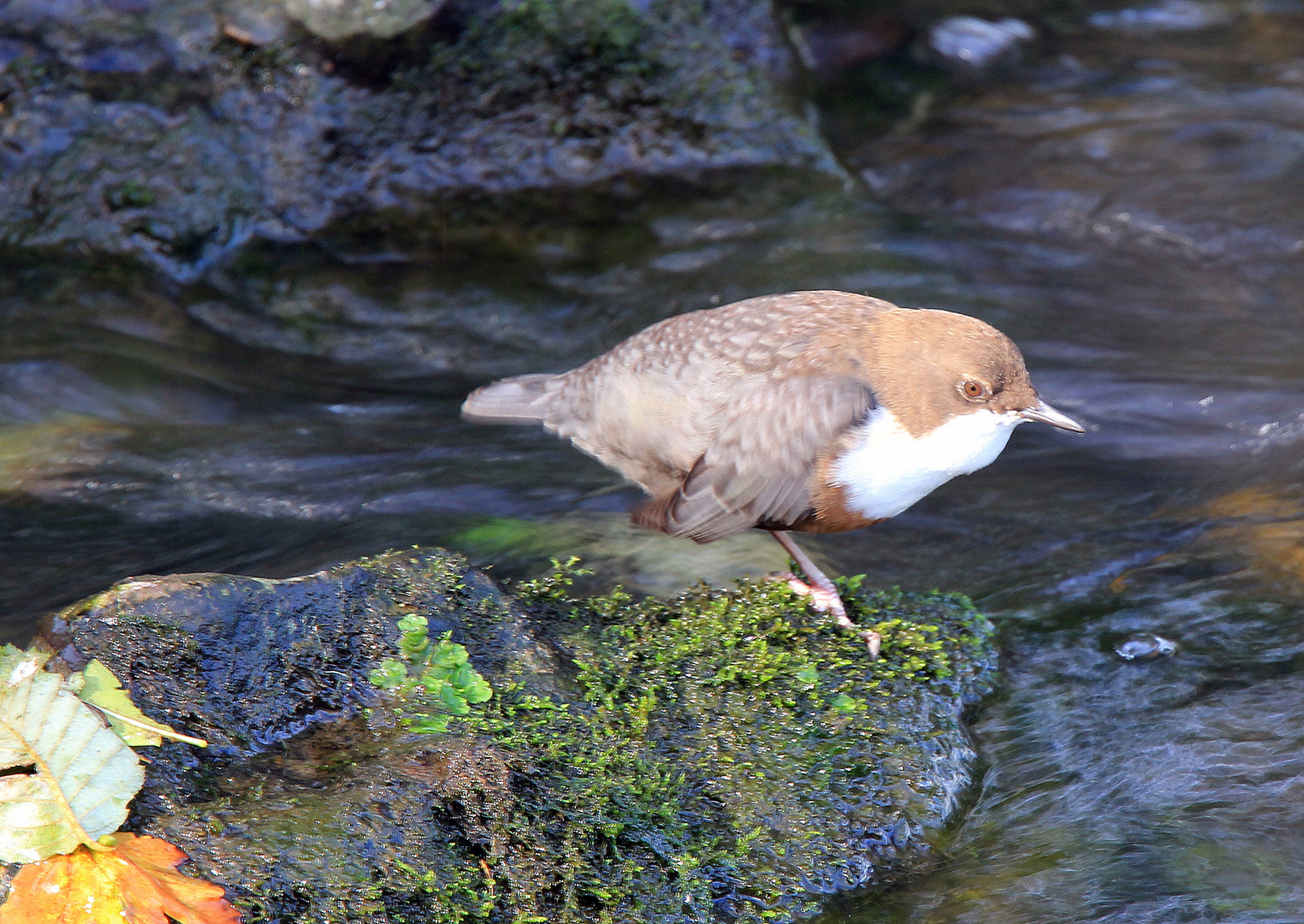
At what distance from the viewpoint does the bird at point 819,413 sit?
130 inches

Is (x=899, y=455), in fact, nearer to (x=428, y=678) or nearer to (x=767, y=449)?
(x=767, y=449)

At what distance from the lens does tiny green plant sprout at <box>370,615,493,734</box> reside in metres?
2.61

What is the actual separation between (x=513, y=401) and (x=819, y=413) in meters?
1.31

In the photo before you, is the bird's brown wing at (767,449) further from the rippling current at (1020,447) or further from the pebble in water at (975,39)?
the pebble in water at (975,39)

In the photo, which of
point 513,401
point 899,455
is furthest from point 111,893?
point 513,401

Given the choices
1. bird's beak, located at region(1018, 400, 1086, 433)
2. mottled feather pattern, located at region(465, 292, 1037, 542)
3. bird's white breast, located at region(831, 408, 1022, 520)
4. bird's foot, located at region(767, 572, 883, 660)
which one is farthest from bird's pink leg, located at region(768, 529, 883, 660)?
bird's beak, located at region(1018, 400, 1086, 433)

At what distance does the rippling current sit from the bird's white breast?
2.19ft

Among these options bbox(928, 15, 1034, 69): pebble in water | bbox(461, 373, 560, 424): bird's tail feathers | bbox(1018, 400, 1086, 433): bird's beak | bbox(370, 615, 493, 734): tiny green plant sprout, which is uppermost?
bbox(928, 15, 1034, 69): pebble in water

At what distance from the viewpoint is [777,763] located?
2.80m

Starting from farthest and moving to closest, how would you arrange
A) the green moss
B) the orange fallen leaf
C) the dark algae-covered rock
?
the green moss
the dark algae-covered rock
the orange fallen leaf

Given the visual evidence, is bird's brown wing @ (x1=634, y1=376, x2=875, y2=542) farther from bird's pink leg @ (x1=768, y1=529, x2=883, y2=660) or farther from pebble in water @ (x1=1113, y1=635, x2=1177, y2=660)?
pebble in water @ (x1=1113, y1=635, x2=1177, y2=660)

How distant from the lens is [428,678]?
2.62 metres

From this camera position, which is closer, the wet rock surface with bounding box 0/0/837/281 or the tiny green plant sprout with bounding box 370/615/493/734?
the tiny green plant sprout with bounding box 370/615/493/734

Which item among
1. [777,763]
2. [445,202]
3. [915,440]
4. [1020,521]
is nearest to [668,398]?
[915,440]
